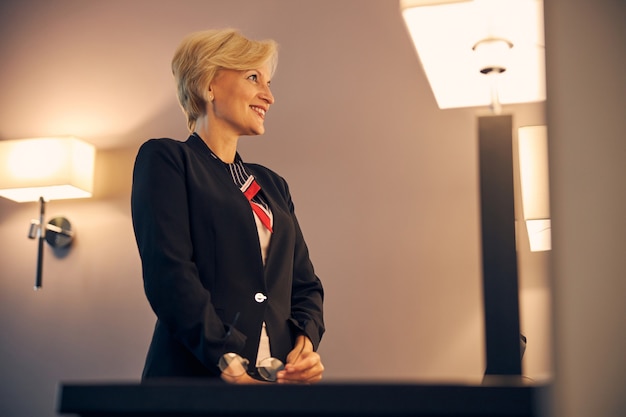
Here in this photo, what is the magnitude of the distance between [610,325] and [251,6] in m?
2.65

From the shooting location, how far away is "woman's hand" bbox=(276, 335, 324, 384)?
150 centimetres

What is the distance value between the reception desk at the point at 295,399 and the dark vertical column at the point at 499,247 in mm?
118

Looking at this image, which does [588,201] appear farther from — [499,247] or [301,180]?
[301,180]

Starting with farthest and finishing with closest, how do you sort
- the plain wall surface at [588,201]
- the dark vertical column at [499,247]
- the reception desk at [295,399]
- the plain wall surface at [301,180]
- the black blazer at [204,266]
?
the plain wall surface at [301,180] → the black blazer at [204,266] → the dark vertical column at [499,247] → the reception desk at [295,399] → the plain wall surface at [588,201]

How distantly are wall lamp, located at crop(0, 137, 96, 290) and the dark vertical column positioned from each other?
7.43 ft

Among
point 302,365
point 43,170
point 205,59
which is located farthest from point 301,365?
point 43,170

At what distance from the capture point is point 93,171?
3004mm

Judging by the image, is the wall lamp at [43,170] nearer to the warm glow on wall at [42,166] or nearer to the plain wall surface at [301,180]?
the warm glow on wall at [42,166]

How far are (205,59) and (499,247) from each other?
130 cm

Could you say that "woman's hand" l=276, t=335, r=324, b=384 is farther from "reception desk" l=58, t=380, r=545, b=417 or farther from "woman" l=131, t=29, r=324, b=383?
"reception desk" l=58, t=380, r=545, b=417

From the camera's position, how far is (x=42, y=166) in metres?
2.81

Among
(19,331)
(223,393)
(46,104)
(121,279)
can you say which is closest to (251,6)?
(46,104)

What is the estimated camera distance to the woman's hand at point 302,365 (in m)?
1.50

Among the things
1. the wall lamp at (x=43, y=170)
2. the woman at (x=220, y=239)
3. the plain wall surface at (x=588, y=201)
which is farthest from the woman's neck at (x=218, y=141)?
the plain wall surface at (x=588, y=201)
